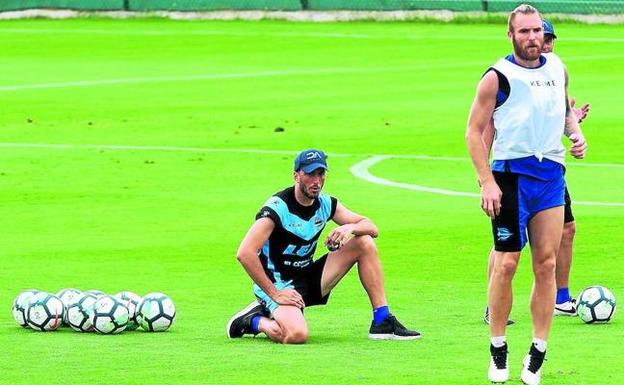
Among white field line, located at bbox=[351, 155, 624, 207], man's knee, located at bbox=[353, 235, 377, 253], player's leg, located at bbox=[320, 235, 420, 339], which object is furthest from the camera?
white field line, located at bbox=[351, 155, 624, 207]

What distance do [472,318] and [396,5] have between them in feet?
146

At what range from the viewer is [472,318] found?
13844mm

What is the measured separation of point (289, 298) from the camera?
13203 mm

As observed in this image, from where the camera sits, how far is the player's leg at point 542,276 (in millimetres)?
11078

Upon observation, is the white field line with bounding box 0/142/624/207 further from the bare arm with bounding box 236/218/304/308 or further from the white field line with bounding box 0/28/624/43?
the white field line with bounding box 0/28/624/43

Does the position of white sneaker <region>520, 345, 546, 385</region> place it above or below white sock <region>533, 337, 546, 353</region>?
below

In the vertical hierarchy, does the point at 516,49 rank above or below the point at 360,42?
above

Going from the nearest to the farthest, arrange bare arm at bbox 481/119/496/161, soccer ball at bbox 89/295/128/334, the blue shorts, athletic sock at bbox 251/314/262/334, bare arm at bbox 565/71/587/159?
the blue shorts, bare arm at bbox 565/71/587/159, bare arm at bbox 481/119/496/161, soccer ball at bbox 89/295/128/334, athletic sock at bbox 251/314/262/334

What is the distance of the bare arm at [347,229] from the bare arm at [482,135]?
7.06 feet

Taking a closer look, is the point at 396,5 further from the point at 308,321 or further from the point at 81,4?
the point at 308,321

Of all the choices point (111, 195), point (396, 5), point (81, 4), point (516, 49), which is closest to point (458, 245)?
point (111, 195)

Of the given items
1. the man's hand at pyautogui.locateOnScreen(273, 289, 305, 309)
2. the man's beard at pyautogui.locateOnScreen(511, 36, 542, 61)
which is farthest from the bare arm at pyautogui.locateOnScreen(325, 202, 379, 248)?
the man's beard at pyautogui.locateOnScreen(511, 36, 542, 61)

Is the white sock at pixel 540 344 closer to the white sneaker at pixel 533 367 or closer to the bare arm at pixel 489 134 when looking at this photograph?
the white sneaker at pixel 533 367

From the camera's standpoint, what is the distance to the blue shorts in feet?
36.5
